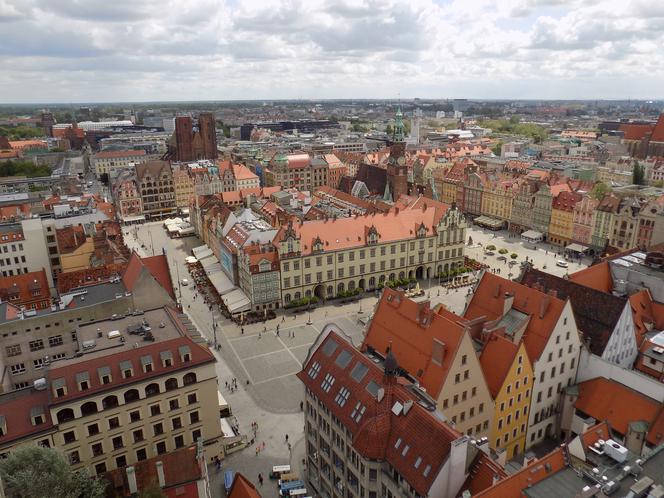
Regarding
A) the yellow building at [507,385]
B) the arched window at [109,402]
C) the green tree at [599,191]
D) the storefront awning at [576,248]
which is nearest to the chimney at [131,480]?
the arched window at [109,402]

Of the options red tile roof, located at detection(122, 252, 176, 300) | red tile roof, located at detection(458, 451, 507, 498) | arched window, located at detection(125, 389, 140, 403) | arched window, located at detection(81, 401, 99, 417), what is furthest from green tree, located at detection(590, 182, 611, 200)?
arched window, located at detection(81, 401, 99, 417)

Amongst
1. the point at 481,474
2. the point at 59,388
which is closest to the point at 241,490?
the point at 59,388

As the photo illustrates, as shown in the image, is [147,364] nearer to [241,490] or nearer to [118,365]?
[118,365]

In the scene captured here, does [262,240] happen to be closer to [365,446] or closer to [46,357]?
[46,357]

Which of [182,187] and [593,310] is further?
[182,187]

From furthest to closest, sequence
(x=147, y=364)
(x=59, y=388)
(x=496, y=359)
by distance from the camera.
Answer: (x=496, y=359) → (x=147, y=364) → (x=59, y=388)

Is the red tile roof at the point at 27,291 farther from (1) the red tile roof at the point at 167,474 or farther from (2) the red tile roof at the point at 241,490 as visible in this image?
(2) the red tile roof at the point at 241,490
